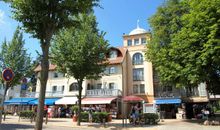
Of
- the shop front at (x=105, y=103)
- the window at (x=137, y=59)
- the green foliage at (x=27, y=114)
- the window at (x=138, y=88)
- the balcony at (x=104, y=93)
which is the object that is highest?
the window at (x=137, y=59)

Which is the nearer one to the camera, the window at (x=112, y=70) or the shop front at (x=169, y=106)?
the shop front at (x=169, y=106)

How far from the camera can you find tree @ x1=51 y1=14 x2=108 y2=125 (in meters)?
22.8

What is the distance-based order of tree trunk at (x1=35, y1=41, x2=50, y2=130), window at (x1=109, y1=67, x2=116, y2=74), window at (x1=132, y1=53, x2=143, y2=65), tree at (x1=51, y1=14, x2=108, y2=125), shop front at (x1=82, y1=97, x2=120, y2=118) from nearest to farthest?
1. tree trunk at (x1=35, y1=41, x2=50, y2=130)
2. tree at (x1=51, y1=14, x2=108, y2=125)
3. shop front at (x1=82, y1=97, x2=120, y2=118)
4. window at (x1=109, y1=67, x2=116, y2=74)
5. window at (x1=132, y1=53, x2=143, y2=65)

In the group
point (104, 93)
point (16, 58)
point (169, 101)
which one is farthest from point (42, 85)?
point (169, 101)

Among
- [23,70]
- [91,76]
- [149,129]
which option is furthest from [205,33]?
[23,70]

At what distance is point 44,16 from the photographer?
10.7 meters

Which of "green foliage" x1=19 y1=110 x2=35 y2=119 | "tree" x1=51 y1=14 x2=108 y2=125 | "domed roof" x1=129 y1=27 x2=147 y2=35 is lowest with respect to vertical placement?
"green foliage" x1=19 y1=110 x2=35 y2=119

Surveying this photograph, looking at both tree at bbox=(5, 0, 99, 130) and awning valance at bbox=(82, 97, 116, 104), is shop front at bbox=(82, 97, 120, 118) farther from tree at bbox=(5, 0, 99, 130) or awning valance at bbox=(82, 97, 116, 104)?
tree at bbox=(5, 0, 99, 130)

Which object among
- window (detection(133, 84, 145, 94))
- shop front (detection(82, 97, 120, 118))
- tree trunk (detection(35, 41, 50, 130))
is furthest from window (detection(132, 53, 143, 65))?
tree trunk (detection(35, 41, 50, 130))

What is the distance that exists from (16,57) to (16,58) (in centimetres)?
14

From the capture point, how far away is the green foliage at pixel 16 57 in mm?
30312

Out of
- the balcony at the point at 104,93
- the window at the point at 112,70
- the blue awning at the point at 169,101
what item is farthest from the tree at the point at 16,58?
the blue awning at the point at 169,101

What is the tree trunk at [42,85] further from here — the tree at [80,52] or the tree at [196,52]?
the tree at [196,52]

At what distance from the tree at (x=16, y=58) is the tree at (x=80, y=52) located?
8660mm
